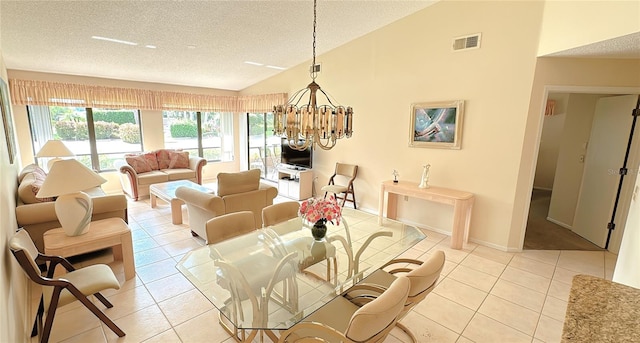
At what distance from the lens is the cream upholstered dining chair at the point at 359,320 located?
130 centimetres

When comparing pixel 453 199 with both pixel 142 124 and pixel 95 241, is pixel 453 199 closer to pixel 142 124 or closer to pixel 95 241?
pixel 95 241

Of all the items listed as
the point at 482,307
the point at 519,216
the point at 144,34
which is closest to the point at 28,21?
the point at 144,34

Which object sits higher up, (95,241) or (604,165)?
(604,165)

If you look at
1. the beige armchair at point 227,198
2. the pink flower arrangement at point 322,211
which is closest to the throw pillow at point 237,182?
the beige armchair at point 227,198

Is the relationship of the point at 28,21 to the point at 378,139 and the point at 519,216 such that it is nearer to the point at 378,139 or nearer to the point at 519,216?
the point at 378,139

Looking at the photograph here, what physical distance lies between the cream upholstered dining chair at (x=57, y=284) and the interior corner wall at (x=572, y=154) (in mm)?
6014

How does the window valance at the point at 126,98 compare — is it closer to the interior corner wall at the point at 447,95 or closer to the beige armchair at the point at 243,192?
the interior corner wall at the point at 447,95

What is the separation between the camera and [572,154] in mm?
4383

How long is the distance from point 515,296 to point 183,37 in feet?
17.0

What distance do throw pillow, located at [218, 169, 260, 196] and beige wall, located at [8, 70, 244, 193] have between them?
401 cm

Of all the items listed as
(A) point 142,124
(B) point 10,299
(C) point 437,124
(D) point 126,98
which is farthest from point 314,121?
(A) point 142,124

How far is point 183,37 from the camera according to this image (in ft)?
13.2

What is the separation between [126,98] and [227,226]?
508cm

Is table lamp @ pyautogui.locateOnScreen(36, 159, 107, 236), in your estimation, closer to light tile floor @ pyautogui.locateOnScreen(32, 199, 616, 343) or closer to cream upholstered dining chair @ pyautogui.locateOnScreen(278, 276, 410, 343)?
light tile floor @ pyautogui.locateOnScreen(32, 199, 616, 343)
